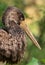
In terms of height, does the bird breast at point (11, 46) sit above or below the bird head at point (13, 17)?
below

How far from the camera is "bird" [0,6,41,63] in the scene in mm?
8680

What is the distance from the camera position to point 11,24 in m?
9.26

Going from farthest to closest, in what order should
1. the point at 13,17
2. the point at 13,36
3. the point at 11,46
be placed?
the point at 13,17 → the point at 13,36 → the point at 11,46

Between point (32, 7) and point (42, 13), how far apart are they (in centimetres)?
413

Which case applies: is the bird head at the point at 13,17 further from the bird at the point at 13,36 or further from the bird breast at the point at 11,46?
the bird breast at the point at 11,46

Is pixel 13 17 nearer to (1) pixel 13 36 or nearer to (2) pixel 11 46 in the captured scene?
(1) pixel 13 36

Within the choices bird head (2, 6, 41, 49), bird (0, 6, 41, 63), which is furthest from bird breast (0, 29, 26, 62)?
bird head (2, 6, 41, 49)

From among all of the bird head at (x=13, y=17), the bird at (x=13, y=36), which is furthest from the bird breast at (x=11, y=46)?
the bird head at (x=13, y=17)

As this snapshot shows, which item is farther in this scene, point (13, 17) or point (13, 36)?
point (13, 17)

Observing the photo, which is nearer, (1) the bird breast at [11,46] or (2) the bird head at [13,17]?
(1) the bird breast at [11,46]

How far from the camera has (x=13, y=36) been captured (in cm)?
891

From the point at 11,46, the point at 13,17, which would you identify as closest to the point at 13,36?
the point at 11,46

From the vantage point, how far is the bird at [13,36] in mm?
8680

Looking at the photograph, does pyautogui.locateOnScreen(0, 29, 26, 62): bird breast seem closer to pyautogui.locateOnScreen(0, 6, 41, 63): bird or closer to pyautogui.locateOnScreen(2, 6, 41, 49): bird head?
pyautogui.locateOnScreen(0, 6, 41, 63): bird
